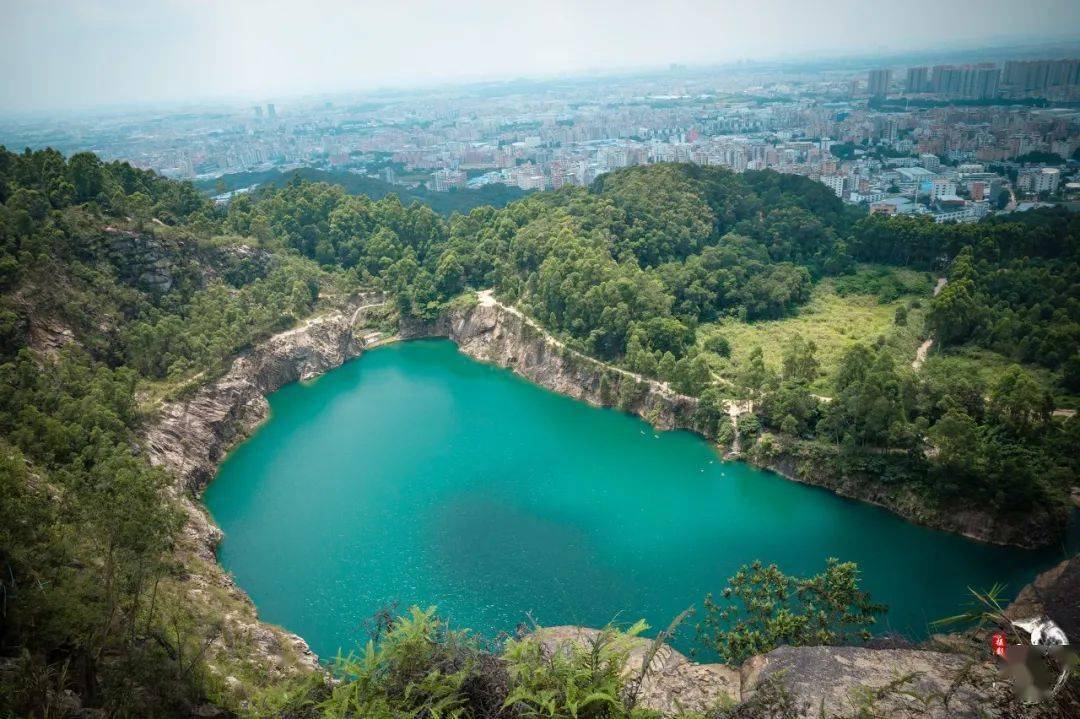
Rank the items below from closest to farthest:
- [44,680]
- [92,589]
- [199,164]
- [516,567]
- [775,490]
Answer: [44,680] < [92,589] < [516,567] < [775,490] < [199,164]

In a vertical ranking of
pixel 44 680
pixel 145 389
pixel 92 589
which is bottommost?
pixel 145 389

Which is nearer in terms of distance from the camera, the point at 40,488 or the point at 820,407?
the point at 40,488

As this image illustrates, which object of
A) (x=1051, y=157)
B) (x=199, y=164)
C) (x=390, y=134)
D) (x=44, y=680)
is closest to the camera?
(x=44, y=680)

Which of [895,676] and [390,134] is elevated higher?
[390,134]

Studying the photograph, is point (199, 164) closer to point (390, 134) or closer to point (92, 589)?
point (390, 134)

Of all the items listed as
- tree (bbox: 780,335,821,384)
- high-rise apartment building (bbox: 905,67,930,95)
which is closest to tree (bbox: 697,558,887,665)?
tree (bbox: 780,335,821,384)

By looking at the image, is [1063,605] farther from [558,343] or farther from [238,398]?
[238,398]

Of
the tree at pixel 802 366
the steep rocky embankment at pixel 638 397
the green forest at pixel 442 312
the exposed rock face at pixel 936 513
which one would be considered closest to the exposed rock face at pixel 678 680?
the green forest at pixel 442 312

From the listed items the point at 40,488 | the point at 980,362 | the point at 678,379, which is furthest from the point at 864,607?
the point at 40,488
